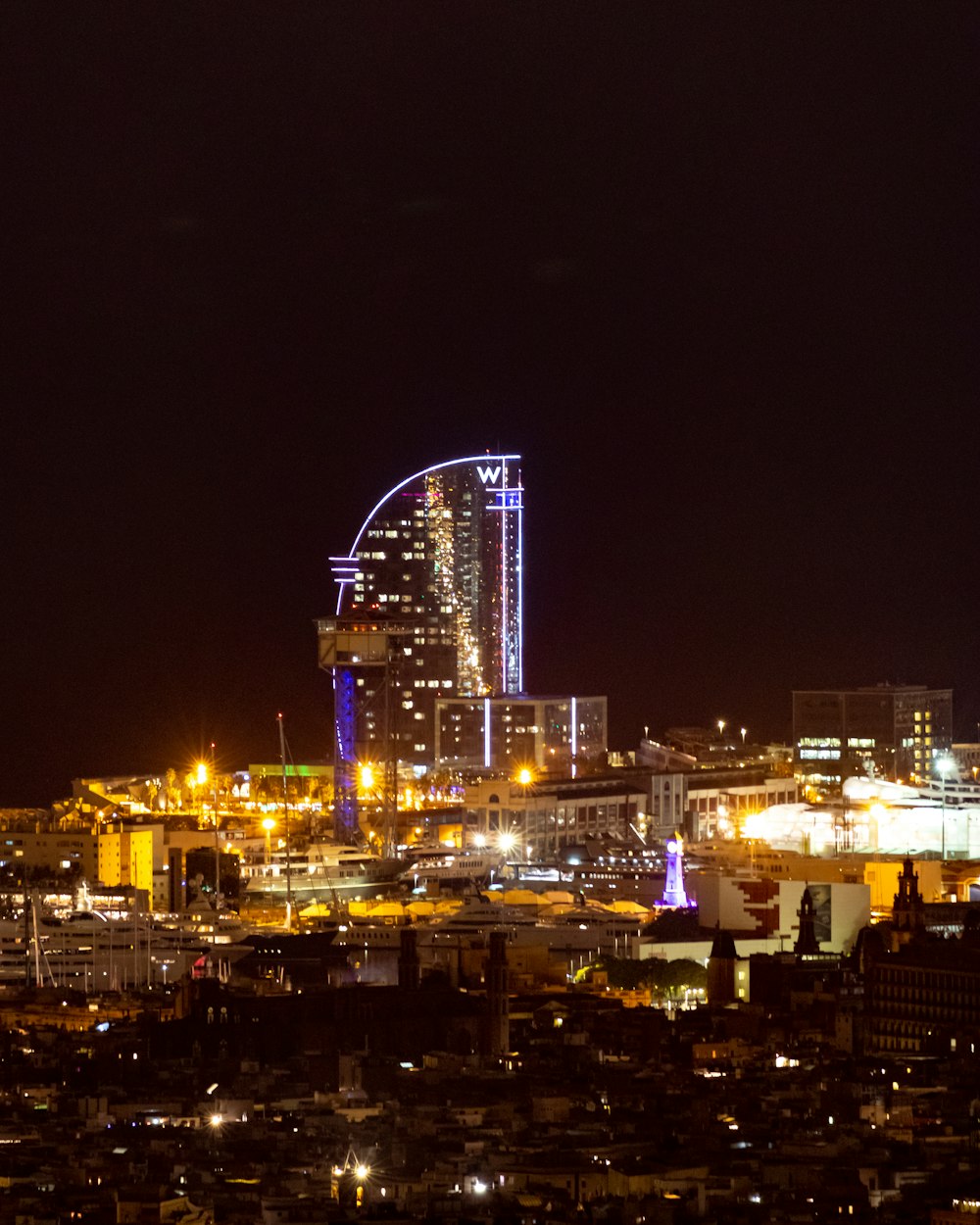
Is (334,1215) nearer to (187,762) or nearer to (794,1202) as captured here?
(794,1202)

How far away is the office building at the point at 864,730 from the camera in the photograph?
224ft

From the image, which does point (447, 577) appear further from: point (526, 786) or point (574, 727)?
point (526, 786)

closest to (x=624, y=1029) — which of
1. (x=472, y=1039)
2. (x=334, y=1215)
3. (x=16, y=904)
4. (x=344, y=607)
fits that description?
(x=472, y=1039)

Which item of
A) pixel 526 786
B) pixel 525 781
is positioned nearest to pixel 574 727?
pixel 525 781

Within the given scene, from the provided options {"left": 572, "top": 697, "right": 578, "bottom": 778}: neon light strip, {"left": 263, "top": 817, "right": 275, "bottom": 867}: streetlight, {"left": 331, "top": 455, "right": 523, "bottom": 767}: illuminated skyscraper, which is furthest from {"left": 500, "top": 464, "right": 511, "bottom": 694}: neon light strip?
{"left": 263, "top": 817, "right": 275, "bottom": 867}: streetlight

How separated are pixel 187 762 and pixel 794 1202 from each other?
50.1 meters

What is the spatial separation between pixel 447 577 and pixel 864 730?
7.91 m

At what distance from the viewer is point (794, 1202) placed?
2444 centimetres

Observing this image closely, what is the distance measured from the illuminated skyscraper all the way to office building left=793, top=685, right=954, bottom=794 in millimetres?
5435

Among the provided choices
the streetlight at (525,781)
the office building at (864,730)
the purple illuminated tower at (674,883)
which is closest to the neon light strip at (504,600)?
the office building at (864,730)

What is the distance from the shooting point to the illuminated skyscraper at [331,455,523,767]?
2788 inches

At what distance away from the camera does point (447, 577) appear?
71.5m

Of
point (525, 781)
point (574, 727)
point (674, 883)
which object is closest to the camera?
point (674, 883)

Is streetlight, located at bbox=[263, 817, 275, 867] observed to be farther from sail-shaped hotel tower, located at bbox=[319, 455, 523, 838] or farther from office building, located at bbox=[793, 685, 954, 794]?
office building, located at bbox=[793, 685, 954, 794]
